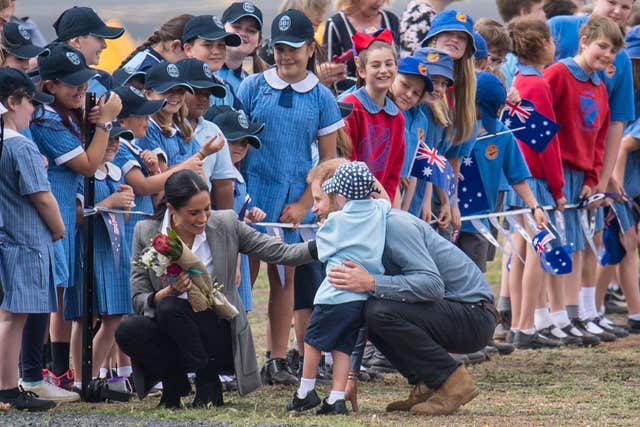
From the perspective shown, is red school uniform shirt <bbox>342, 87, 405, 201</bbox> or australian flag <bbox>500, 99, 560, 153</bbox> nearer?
red school uniform shirt <bbox>342, 87, 405, 201</bbox>

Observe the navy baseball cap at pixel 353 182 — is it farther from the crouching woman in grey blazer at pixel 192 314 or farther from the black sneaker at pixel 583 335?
the black sneaker at pixel 583 335

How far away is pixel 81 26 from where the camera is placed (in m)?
7.88

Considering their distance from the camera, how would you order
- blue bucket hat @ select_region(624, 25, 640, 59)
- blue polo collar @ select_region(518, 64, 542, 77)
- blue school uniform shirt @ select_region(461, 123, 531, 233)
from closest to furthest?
blue school uniform shirt @ select_region(461, 123, 531, 233) < blue polo collar @ select_region(518, 64, 542, 77) < blue bucket hat @ select_region(624, 25, 640, 59)

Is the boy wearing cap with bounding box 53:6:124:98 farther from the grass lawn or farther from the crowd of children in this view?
the grass lawn

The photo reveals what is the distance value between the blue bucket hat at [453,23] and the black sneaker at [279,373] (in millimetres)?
2310

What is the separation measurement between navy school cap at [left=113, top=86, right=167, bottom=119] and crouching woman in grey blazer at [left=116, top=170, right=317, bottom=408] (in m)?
0.70

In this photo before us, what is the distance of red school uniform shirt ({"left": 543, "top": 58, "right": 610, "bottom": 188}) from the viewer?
390 inches

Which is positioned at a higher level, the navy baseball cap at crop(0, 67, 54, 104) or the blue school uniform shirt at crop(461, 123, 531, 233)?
the navy baseball cap at crop(0, 67, 54, 104)

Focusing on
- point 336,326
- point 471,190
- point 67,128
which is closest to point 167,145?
point 67,128

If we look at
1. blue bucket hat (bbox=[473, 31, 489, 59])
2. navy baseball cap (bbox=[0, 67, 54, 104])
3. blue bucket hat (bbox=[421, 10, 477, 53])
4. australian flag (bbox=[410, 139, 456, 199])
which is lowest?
australian flag (bbox=[410, 139, 456, 199])

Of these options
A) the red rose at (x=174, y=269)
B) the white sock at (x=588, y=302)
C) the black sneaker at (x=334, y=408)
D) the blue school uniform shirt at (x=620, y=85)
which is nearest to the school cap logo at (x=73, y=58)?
the red rose at (x=174, y=269)

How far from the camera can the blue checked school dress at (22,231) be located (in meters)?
6.59

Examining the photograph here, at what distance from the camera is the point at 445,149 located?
8.74 metres

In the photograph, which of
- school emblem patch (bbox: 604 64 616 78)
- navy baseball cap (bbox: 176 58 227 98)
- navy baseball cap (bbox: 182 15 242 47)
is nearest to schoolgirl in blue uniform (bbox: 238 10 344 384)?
navy baseball cap (bbox: 182 15 242 47)
